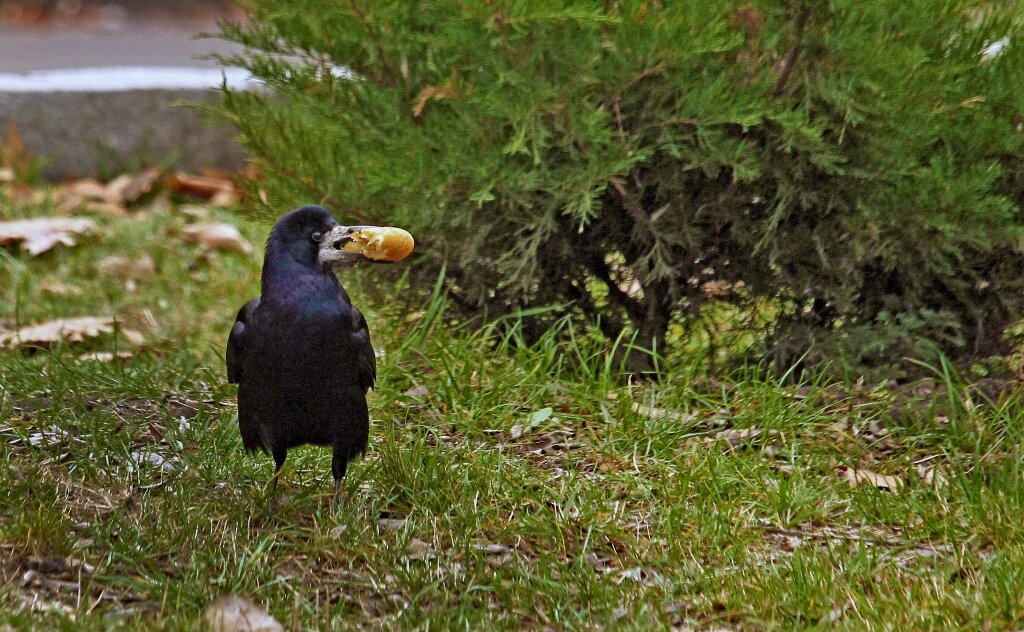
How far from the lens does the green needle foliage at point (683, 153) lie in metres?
3.70

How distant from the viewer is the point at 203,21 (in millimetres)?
11711

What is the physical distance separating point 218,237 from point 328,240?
10.1 feet

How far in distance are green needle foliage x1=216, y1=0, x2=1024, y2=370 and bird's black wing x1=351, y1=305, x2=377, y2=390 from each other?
74 cm

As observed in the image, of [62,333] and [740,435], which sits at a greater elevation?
[740,435]

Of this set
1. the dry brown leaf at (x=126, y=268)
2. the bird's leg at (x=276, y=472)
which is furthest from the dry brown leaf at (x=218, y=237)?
the bird's leg at (x=276, y=472)

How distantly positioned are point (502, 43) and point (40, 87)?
4.47 metres

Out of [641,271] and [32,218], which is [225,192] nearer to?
[32,218]

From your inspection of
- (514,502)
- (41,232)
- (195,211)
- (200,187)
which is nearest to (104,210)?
(195,211)

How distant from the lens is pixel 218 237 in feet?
20.2

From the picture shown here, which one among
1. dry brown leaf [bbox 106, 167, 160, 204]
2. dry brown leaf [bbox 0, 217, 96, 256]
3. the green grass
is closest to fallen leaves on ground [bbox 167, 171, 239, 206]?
dry brown leaf [bbox 106, 167, 160, 204]

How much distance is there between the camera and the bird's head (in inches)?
127

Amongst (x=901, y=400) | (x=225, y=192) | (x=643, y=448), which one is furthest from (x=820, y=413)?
(x=225, y=192)

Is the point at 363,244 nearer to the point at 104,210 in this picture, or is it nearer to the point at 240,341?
the point at 240,341

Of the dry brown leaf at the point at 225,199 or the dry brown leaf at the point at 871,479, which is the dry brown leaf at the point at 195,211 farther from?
the dry brown leaf at the point at 871,479
